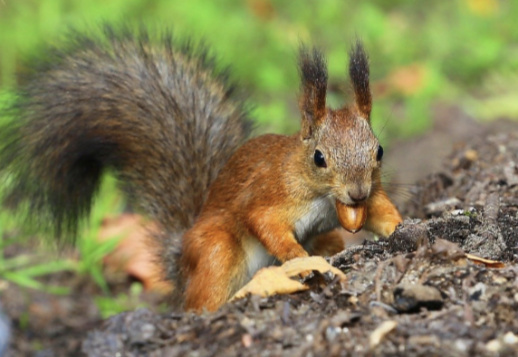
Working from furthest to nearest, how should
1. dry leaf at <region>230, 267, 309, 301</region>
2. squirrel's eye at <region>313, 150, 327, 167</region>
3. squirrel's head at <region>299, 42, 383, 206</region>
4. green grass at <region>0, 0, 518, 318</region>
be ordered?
1. green grass at <region>0, 0, 518, 318</region>
2. squirrel's eye at <region>313, 150, 327, 167</region>
3. squirrel's head at <region>299, 42, 383, 206</region>
4. dry leaf at <region>230, 267, 309, 301</region>

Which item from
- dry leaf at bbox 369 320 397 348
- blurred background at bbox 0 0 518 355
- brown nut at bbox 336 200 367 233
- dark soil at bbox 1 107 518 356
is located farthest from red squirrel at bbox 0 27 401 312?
blurred background at bbox 0 0 518 355

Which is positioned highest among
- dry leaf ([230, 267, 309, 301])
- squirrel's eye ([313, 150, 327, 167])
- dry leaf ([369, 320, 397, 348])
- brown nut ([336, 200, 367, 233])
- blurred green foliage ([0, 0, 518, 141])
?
blurred green foliage ([0, 0, 518, 141])

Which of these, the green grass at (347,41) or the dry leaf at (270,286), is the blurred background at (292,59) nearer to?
the green grass at (347,41)

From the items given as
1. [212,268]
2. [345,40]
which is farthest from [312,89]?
[345,40]

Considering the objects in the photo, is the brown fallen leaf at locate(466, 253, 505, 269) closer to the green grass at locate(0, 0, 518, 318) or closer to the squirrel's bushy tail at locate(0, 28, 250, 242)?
the squirrel's bushy tail at locate(0, 28, 250, 242)

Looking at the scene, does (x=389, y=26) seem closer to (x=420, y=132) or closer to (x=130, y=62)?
(x=420, y=132)

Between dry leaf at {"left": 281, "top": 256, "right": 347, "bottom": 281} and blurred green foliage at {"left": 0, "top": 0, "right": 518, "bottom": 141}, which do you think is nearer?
dry leaf at {"left": 281, "top": 256, "right": 347, "bottom": 281}

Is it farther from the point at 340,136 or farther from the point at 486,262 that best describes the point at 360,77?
the point at 486,262

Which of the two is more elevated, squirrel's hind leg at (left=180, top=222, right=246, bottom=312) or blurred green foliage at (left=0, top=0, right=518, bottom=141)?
blurred green foliage at (left=0, top=0, right=518, bottom=141)

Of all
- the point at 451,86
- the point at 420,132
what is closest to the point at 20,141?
the point at 420,132
